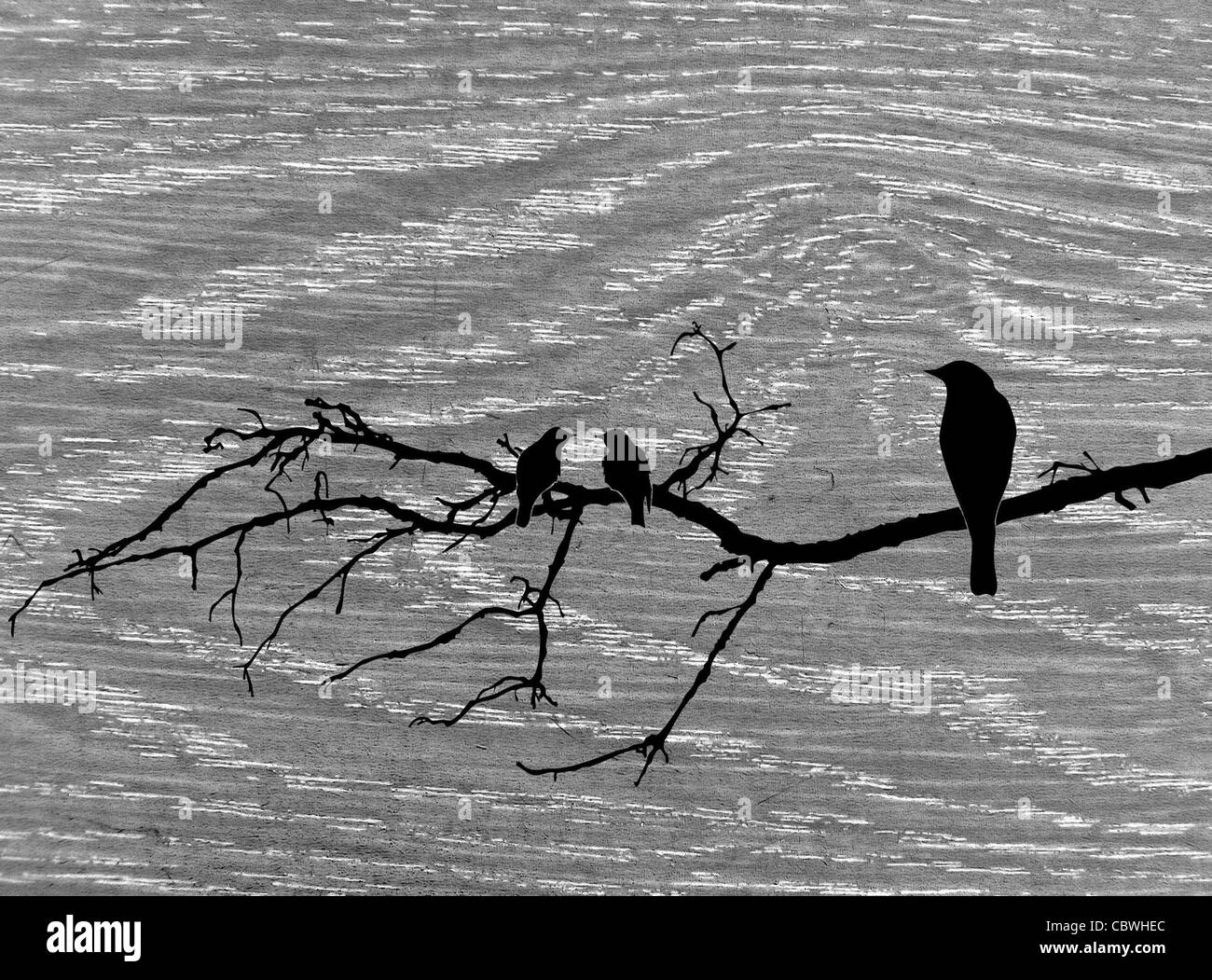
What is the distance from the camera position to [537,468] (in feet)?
2.42

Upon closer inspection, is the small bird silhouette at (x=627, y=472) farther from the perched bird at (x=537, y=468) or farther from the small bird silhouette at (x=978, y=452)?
the small bird silhouette at (x=978, y=452)

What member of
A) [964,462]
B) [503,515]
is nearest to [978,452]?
[964,462]

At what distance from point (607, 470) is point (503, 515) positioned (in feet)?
0.32

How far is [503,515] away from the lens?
0.75 meters

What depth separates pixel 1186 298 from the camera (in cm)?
77

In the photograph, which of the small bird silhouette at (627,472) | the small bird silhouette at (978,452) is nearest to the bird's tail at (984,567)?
the small bird silhouette at (978,452)

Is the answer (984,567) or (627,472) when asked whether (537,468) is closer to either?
(627,472)

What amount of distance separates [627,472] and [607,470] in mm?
18

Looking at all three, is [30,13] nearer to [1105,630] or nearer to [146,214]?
[146,214]

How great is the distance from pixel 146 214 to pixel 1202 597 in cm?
100

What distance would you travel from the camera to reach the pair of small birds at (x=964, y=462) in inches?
28.8

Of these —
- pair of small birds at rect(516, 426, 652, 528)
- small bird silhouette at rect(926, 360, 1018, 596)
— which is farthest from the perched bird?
small bird silhouette at rect(926, 360, 1018, 596)

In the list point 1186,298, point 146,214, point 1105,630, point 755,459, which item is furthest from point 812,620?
point 146,214

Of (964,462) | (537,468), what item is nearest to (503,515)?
(537,468)
